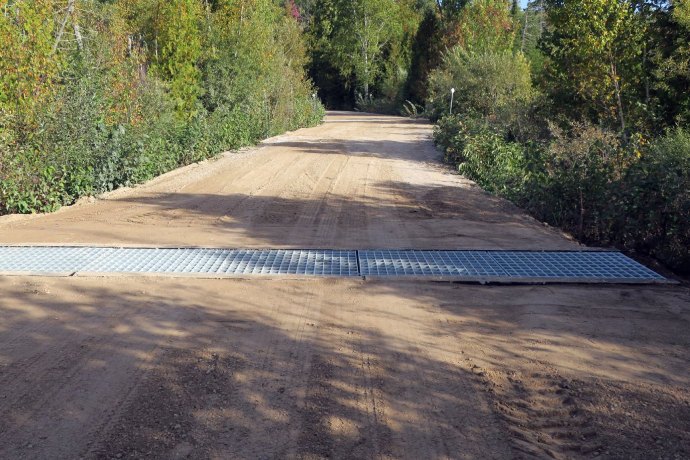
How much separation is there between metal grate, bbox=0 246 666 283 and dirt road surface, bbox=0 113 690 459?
12.7 inches

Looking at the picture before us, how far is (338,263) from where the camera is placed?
7449mm

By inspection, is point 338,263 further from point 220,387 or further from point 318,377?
point 220,387

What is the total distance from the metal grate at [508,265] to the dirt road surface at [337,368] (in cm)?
34

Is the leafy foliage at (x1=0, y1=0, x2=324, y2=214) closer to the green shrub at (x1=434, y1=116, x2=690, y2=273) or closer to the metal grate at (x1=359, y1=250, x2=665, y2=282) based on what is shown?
the metal grate at (x1=359, y1=250, x2=665, y2=282)

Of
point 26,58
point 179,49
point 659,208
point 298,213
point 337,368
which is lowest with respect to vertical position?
point 298,213

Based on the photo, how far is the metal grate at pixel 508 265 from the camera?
6887 millimetres

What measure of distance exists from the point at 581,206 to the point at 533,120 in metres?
10.6

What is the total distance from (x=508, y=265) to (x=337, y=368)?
3260mm

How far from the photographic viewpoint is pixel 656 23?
14.5 m

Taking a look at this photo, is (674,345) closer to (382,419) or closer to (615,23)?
(382,419)

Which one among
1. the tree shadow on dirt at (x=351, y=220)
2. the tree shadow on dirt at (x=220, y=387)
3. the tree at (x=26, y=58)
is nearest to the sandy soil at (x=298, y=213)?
the tree shadow on dirt at (x=351, y=220)

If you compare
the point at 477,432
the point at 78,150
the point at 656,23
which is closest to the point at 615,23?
the point at 656,23

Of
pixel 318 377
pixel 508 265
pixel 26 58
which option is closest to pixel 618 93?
pixel 508 265

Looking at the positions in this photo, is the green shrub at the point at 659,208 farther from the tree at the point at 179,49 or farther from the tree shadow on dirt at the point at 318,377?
the tree at the point at 179,49
